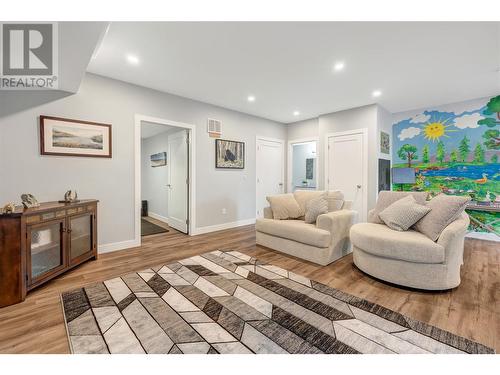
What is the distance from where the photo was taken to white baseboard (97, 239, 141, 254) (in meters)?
3.14

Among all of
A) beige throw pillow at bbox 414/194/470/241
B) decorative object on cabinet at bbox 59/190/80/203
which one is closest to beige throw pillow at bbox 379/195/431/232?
beige throw pillow at bbox 414/194/470/241

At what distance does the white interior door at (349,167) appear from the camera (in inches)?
174

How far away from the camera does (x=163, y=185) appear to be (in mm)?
5430

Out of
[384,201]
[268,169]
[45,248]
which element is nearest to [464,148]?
[384,201]

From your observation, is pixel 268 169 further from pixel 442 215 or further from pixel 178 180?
pixel 442 215

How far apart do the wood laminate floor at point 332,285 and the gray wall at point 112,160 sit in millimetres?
781

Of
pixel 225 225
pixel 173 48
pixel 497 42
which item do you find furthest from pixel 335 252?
pixel 173 48

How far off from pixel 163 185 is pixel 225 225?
6.47 ft

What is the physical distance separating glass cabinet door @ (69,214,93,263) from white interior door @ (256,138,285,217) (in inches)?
133

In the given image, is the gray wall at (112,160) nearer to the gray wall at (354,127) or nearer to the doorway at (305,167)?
the gray wall at (354,127)

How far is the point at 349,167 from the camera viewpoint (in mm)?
4586

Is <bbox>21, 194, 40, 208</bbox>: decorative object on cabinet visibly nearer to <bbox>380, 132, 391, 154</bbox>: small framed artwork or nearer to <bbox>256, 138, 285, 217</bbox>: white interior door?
<bbox>256, 138, 285, 217</bbox>: white interior door

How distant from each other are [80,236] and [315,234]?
286cm
